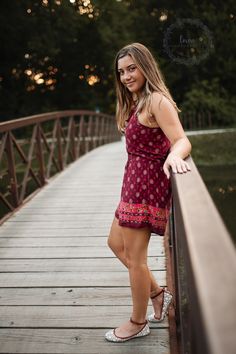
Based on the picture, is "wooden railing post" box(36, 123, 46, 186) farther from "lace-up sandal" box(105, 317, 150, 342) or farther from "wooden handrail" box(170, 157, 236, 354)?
"wooden handrail" box(170, 157, 236, 354)

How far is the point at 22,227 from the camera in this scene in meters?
4.45

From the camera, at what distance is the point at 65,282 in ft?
9.93

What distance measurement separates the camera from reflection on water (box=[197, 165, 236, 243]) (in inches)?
388

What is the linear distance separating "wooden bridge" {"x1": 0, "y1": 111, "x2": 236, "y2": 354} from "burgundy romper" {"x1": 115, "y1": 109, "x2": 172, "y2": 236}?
153 millimetres

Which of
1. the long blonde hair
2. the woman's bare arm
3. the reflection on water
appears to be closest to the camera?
the woman's bare arm

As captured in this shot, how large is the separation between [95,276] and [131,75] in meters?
1.56

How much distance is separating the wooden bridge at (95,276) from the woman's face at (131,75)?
51 centimetres

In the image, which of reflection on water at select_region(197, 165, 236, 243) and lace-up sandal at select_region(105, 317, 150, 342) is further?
reflection on water at select_region(197, 165, 236, 243)

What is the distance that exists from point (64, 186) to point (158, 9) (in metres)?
27.3

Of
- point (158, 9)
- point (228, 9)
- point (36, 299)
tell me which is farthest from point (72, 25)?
point (36, 299)

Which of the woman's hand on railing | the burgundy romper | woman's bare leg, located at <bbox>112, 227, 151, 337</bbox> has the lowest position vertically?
woman's bare leg, located at <bbox>112, 227, 151, 337</bbox>

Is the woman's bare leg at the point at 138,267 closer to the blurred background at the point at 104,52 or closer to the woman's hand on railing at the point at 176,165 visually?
the woman's hand on railing at the point at 176,165

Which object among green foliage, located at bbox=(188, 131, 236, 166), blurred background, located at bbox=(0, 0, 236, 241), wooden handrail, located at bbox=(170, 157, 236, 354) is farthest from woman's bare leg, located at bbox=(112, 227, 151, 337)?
blurred background, located at bbox=(0, 0, 236, 241)

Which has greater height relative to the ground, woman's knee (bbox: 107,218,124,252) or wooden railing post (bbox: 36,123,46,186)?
woman's knee (bbox: 107,218,124,252)
